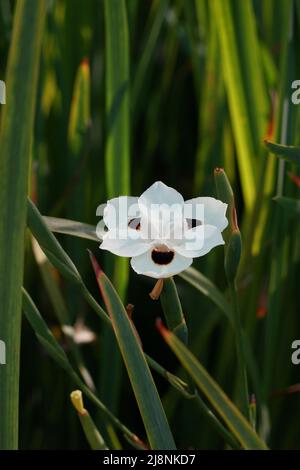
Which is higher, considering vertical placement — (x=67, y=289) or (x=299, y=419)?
(x=67, y=289)

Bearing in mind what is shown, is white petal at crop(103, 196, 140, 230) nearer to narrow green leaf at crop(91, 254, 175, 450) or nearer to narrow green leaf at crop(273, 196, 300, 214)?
narrow green leaf at crop(91, 254, 175, 450)

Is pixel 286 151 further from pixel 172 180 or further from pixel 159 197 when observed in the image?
pixel 172 180

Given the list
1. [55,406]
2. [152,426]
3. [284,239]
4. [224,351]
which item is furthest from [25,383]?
[152,426]

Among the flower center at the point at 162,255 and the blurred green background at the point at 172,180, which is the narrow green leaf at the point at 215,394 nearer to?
the flower center at the point at 162,255

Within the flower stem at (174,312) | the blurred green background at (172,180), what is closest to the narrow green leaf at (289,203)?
the blurred green background at (172,180)

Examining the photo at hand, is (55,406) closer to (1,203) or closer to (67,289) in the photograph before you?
(67,289)
